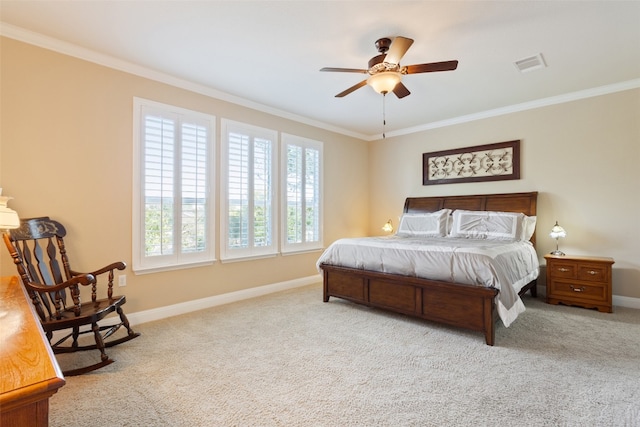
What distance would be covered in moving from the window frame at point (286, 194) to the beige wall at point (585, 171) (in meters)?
2.40

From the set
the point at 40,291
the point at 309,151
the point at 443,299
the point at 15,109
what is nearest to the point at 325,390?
the point at 443,299

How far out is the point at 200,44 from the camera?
2.87m

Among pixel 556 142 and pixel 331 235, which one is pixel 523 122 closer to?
pixel 556 142

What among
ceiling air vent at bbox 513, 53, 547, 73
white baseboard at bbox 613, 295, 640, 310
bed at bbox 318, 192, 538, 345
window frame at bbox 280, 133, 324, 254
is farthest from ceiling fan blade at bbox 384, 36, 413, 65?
white baseboard at bbox 613, 295, 640, 310

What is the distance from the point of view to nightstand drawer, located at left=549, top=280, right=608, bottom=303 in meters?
3.55

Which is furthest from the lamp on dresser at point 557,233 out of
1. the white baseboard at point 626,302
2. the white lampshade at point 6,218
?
the white lampshade at point 6,218

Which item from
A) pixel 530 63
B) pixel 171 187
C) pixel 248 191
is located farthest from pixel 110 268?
pixel 530 63

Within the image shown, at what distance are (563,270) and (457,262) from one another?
195cm

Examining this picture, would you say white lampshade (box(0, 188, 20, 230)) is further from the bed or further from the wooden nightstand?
the wooden nightstand

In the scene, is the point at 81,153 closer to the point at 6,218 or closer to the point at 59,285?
the point at 6,218

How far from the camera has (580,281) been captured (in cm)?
368

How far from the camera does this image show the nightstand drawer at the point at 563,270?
12.2 ft

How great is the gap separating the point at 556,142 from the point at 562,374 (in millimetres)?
3362

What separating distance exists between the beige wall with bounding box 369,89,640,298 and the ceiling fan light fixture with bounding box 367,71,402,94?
9.33ft
